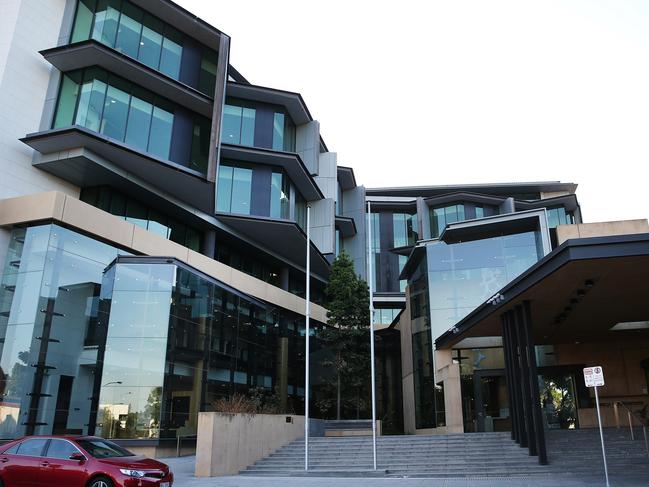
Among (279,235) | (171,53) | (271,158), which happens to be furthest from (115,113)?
(279,235)

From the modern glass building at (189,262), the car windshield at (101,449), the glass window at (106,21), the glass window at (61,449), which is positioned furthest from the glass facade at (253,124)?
the glass window at (61,449)

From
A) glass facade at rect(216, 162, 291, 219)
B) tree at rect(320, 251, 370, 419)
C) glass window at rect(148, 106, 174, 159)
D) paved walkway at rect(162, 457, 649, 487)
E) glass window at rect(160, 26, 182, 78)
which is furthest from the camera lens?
glass facade at rect(216, 162, 291, 219)

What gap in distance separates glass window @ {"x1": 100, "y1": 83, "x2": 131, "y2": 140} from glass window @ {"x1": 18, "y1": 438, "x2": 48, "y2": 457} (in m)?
19.0

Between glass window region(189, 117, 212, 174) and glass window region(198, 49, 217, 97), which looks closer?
glass window region(189, 117, 212, 174)

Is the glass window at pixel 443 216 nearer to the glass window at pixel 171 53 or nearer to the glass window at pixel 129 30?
the glass window at pixel 171 53

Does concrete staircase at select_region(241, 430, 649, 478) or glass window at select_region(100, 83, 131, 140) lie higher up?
glass window at select_region(100, 83, 131, 140)

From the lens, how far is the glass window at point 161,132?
103 ft

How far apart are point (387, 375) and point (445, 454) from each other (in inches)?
1014

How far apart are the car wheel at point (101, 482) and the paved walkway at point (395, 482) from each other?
13.6 feet

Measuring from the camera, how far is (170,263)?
Result: 25.9m

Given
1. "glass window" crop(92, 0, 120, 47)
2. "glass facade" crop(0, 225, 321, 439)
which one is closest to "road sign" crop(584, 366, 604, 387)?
"glass facade" crop(0, 225, 321, 439)

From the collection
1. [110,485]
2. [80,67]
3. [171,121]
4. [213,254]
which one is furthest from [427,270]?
[110,485]

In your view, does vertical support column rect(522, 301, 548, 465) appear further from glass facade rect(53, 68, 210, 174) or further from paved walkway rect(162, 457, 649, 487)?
glass facade rect(53, 68, 210, 174)

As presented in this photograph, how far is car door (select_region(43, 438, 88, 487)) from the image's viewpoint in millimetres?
12227
